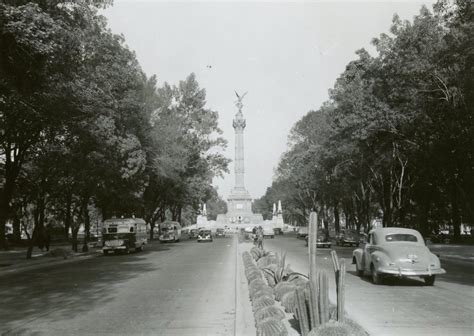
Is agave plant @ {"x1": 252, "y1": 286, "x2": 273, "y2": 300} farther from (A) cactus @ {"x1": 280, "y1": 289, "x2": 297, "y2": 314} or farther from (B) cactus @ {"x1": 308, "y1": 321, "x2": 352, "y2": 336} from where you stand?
(B) cactus @ {"x1": 308, "y1": 321, "x2": 352, "y2": 336}

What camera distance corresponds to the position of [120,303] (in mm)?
12742

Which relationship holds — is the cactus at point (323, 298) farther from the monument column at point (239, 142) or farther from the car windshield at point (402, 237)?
the monument column at point (239, 142)

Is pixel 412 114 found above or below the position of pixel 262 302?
above

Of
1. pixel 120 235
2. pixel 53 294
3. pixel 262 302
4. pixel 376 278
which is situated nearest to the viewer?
pixel 262 302

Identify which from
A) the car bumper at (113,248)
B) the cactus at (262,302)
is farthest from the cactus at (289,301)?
the car bumper at (113,248)

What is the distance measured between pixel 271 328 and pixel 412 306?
540cm

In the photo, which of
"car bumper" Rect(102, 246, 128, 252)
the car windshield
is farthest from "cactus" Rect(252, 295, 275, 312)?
"car bumper" Rect(102, 246, 128, 252)

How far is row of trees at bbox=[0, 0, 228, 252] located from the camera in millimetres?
14664

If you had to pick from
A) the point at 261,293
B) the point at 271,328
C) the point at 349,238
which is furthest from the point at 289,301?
the point at 349,238

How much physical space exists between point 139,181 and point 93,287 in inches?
995

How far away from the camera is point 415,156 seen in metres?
33.9

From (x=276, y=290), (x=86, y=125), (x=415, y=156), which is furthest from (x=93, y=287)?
(x=415, y=156)

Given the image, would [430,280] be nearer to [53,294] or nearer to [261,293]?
[261,293]

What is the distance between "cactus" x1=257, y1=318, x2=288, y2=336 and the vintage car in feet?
27.6
